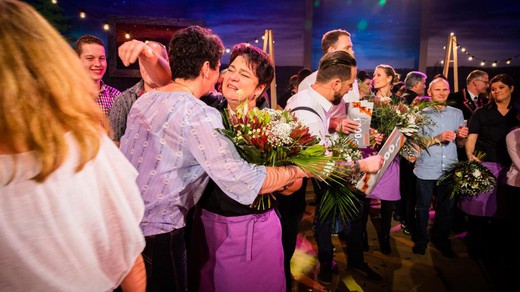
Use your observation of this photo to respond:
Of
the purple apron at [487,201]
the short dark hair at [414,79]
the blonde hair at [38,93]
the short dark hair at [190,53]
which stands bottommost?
the purple apron at [487,201]

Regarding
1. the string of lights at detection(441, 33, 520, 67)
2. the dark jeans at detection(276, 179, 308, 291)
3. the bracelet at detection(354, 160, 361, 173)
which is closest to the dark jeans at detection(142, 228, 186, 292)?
the bracelet at detection(354, 160, 361, 173)

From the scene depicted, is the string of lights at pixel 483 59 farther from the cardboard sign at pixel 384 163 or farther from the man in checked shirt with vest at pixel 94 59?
the man in checked shirt with vest at pixel 94 59

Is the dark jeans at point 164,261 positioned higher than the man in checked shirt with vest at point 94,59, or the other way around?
the man in checked shirt with vest at point 94,59

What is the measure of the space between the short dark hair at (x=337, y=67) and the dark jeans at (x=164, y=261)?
188cm

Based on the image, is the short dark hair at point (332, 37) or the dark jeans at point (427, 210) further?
the dark jeans at point (427, 210)

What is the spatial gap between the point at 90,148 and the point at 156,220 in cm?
80

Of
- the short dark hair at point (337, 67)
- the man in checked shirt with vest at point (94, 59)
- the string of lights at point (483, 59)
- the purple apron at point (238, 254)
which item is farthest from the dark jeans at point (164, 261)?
the string of lights at point (483, 59)

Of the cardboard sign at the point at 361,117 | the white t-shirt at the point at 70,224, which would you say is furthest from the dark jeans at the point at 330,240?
the white t-shirt at the point at 70,224

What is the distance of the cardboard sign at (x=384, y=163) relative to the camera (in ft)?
8.65

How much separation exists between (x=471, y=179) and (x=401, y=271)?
137 cm

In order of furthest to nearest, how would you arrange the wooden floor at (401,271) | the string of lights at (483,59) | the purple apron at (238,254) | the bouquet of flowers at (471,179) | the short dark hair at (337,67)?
the string of lights at (483,59)
the bouquet of flowers at (471,179)
the wooden floor at (401,271)
the short dark hair at (337,67)
the purple apron at (238,254)

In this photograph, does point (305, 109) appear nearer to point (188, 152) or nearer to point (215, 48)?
point (215, 48)

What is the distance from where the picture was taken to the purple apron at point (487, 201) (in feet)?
14.2

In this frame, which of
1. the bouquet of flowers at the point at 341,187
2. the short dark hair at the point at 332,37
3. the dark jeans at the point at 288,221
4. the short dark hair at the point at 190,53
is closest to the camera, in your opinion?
the short dark hair at the point at 190,53
